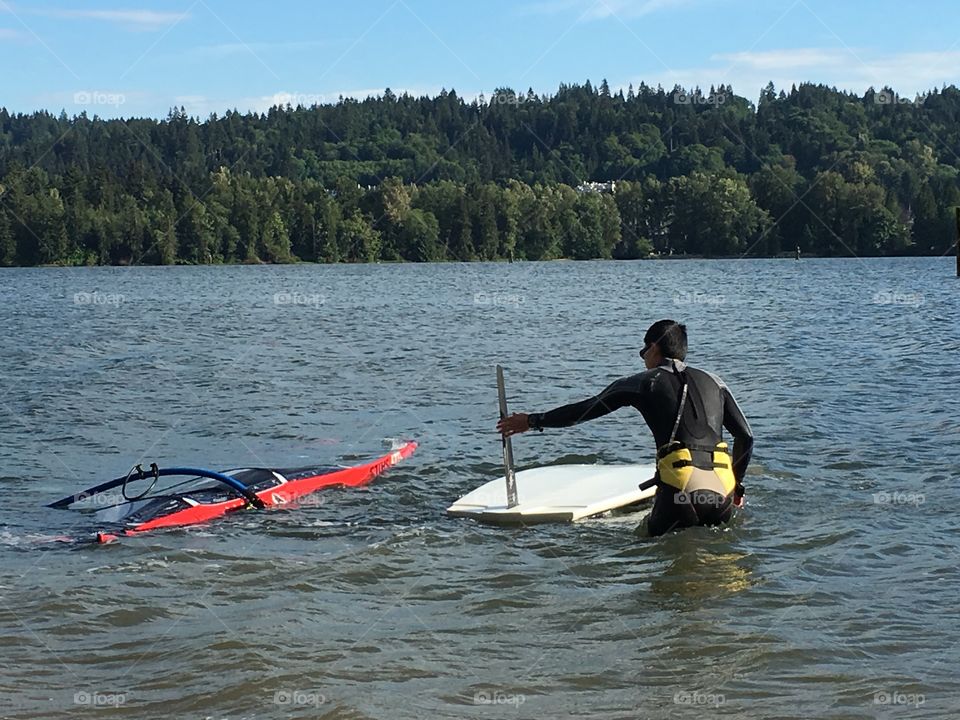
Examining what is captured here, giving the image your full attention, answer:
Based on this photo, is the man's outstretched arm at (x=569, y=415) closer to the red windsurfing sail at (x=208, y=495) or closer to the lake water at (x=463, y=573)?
the lake water at (x=463, y=573)

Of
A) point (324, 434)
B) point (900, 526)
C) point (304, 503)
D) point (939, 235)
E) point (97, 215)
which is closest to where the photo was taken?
point (900, 526)

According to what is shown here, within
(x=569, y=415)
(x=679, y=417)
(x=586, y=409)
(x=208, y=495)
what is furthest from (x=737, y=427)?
(x=208, y=495)

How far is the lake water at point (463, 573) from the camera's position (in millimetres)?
7473

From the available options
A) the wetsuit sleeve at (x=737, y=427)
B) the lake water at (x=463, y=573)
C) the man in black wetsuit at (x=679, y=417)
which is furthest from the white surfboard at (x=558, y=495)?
the wetsuit sleeve at (x=737, y=427)

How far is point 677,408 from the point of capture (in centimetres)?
1009

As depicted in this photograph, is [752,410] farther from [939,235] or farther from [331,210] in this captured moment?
[939,235]

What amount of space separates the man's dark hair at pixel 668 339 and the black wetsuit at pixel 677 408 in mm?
80

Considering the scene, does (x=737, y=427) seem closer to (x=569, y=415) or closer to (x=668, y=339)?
(x=668, y=339)

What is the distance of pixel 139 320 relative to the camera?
48750 mm

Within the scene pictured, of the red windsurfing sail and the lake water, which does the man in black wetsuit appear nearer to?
the lake water

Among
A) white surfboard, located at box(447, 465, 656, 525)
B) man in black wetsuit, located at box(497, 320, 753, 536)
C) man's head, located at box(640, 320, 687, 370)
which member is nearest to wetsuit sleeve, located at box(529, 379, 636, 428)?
man in black wetsuit, located at box(497, 320, 753, 536)

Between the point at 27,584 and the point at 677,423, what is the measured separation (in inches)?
217

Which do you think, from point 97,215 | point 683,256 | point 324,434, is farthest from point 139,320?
point 683,256

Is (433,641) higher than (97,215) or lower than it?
lower
